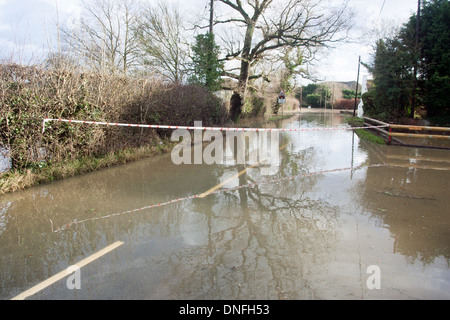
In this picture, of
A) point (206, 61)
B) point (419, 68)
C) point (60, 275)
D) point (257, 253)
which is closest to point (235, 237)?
point (257, 253)

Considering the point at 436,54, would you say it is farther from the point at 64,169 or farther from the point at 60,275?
the point at 60,275

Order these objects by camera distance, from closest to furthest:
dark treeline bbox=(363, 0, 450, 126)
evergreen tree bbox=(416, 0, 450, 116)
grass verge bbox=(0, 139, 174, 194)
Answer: grass verge bbox=(0, 139, 174, 194)
evergreen tree bbox=(416, 0, 450, 116)
dark treeline bbox=(363, 0, 450, 126)

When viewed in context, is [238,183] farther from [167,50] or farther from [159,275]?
[167,50]

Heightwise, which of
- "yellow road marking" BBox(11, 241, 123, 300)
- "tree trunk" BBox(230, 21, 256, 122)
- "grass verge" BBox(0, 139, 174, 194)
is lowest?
"yellow road marking" BBox(11, 241, 123, 300)

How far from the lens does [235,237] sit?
14.3 ft

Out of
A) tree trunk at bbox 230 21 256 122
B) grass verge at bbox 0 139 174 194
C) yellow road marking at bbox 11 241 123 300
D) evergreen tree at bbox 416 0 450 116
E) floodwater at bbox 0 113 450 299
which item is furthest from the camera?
tree trunk at bbox 230 21 256 122

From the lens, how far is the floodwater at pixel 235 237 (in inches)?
126

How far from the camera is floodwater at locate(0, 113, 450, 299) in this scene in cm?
321

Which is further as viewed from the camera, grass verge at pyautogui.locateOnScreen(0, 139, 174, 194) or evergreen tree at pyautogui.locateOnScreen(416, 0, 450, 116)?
evergreen tree at pyautogui.locateOnScreen(416, 0, 450, 116)

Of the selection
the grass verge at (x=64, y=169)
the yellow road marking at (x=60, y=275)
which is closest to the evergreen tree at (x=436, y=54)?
the grass verge at (x=64, y=169)

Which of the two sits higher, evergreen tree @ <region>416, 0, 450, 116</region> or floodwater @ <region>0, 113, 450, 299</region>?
evergreen tree @ <region>416, 0, 450, 116</region>

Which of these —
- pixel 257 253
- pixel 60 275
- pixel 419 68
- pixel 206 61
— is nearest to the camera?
pixel 60 275

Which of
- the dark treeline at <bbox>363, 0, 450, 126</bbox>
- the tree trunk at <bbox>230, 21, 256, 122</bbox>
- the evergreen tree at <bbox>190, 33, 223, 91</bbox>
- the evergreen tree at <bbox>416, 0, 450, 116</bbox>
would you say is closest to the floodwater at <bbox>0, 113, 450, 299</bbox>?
the dark treeline at <bbox>363, 0, 450, 126</bbox>

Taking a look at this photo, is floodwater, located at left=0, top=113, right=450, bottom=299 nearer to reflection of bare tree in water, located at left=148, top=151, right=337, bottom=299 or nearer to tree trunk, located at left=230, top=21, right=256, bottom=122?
reflection of bare tree in water, located at left=148, top=151, right=337, bottom=299
